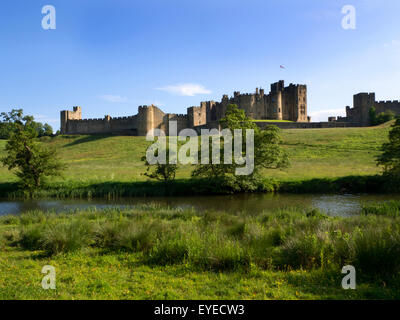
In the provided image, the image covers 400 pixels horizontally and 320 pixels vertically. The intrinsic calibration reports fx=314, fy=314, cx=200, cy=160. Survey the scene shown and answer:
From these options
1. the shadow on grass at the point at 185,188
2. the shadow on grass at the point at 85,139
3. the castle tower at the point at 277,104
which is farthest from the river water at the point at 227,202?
the castle tower at the point at 277,104

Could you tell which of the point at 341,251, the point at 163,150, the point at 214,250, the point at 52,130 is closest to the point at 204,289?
the point at 214,250

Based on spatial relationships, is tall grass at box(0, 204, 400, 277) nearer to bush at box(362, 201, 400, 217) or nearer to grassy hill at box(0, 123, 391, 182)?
bush at box(362, 201, 400, 217)

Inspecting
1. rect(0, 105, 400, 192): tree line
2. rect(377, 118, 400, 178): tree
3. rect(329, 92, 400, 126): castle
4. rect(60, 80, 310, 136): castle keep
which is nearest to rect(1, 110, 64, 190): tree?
rect(0, 105, 400, 192): tree line

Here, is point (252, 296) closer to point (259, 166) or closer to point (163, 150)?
point (259, 166)

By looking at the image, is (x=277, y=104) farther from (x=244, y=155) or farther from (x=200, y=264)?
(x=200, y=264)

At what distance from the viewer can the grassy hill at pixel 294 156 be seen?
28.5 m

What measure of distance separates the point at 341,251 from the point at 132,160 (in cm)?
3839

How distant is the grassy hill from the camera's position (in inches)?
1120

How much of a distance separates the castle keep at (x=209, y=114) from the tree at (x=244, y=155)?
4747 cm

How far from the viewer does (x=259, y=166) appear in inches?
978

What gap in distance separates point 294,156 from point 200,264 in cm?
3351

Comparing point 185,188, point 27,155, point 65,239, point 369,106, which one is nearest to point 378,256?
point 65,239

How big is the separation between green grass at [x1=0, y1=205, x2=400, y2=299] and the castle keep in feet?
211
